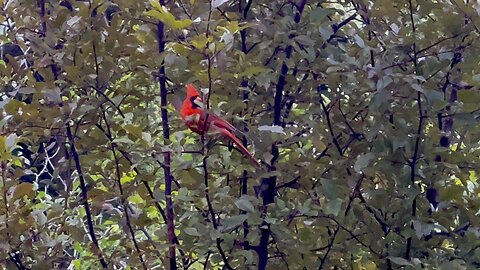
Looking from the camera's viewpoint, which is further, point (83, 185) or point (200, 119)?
point (83, 185)

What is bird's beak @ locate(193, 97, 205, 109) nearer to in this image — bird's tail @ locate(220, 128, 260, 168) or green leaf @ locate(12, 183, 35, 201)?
bird's tail @ locate(220, 128, 260, 168)

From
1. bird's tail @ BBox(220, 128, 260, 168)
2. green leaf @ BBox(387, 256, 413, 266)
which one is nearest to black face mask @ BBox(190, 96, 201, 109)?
Result: bird's tail @ BBox(220, 128, 260, 168)

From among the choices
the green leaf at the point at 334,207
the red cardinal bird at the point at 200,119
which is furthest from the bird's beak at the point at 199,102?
the green leaf at the point at 334,207

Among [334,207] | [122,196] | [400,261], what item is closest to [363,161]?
[334,207]

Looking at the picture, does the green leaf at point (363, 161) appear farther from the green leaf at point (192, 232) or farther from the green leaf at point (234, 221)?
the green leaf at point (192, 232)

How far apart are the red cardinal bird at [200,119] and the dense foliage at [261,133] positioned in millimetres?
24

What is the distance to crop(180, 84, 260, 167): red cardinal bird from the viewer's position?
140 cm

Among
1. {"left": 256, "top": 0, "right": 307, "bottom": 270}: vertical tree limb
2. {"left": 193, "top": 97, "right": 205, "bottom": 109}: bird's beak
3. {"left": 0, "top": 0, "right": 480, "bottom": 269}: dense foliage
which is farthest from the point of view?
{"left": 256, "top": 0, "right": 307, "bottom": 270}: vertical tree limb

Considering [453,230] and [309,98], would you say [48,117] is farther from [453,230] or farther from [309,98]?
[453,230]

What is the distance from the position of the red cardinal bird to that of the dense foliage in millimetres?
24

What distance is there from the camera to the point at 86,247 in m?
1.79

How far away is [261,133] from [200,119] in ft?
0.51

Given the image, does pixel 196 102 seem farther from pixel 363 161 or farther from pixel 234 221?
pixel 363 161

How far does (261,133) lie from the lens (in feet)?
4.94
